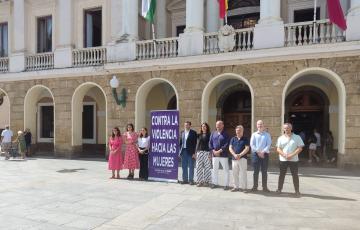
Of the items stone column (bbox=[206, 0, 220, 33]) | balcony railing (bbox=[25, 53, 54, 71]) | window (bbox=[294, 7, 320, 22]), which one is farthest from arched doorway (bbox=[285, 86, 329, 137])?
balcony railing (bbox=[25, 53, 54, 71])

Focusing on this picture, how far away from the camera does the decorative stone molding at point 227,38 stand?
1424 cm

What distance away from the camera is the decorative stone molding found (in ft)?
46.7

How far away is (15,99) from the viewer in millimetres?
19500

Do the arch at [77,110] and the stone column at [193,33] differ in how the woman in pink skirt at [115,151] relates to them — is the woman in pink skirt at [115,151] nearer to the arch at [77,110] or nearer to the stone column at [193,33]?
the stone column at [193,33]

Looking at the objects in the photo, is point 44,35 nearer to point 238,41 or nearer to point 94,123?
point 94,123

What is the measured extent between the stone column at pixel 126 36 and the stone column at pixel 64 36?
8.16 feet

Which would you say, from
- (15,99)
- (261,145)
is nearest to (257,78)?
(261,145)

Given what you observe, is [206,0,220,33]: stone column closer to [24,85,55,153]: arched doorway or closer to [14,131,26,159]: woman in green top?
[24,85,55,153]: arched doorway

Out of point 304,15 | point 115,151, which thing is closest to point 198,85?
point 115,151

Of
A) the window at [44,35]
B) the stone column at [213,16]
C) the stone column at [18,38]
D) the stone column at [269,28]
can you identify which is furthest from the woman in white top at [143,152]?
the stone column at [18,38]

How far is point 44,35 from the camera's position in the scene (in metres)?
19.6

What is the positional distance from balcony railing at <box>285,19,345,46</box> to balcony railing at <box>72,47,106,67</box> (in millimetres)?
8475

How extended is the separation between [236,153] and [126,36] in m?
9.62

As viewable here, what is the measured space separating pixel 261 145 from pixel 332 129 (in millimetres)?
8385
